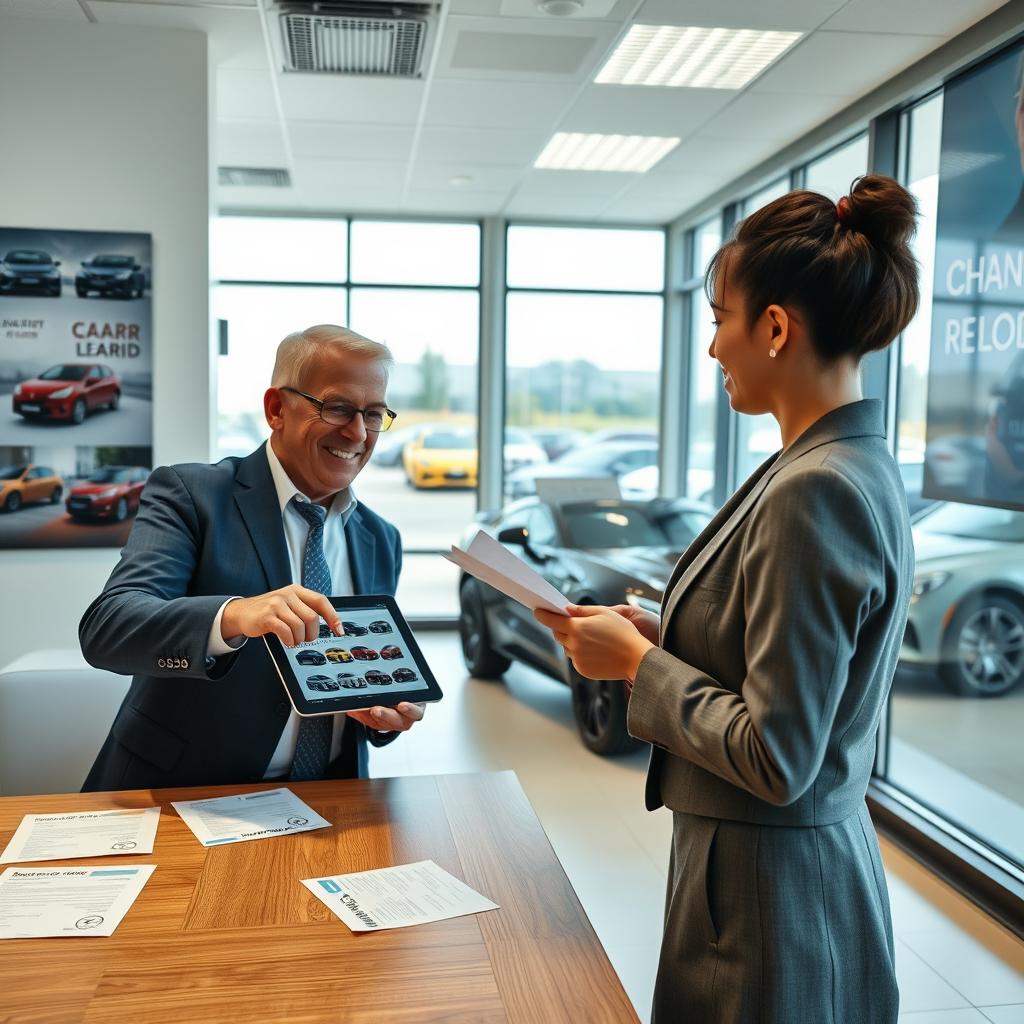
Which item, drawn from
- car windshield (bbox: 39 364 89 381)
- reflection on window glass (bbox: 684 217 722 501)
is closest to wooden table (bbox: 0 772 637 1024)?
car windshield (bbox: 39 364 89 381)

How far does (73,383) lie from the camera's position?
3.99m

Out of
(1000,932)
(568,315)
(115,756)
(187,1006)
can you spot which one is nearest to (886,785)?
(1000,932)

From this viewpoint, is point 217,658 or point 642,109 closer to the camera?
point 217,658

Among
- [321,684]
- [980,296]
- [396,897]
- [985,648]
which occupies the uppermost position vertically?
[980,296]

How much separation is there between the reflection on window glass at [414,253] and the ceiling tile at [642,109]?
260 cm

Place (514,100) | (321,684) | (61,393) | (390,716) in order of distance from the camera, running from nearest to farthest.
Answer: (321,684), (390,716), (61,393), (514,100)

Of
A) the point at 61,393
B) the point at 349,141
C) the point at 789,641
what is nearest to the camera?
the point at 789,641

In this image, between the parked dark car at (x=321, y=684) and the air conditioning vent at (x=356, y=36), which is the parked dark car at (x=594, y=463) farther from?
the parked dark car at (x=321, y=684)

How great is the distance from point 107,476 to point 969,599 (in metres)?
3.40

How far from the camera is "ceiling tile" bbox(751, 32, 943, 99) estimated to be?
405 centimetres

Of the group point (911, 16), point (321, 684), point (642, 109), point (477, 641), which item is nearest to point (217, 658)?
point (321, 684)

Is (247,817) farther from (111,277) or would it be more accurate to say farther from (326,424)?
(111,277)

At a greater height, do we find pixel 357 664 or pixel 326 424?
pixel 326 424

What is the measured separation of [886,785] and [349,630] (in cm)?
335
